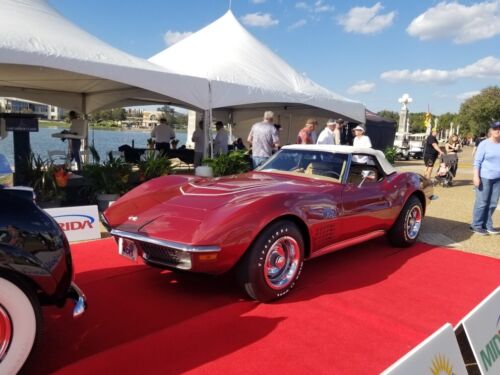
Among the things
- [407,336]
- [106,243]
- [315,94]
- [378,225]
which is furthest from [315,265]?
[315,94]

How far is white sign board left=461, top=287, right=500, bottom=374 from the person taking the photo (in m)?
2.34

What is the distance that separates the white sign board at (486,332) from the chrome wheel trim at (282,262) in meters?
1.44

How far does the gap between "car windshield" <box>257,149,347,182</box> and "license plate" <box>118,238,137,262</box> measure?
1.97 m

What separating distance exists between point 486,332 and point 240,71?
797 cm

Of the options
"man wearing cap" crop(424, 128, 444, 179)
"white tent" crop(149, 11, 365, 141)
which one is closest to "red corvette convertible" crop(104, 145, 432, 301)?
"white tent" crop(149, 11, 365, 141)

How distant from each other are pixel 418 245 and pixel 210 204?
332cm

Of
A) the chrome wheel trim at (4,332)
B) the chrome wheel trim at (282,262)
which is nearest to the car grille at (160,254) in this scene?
the chrome wheel trim at (282,262)

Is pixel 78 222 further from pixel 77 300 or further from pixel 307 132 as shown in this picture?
pixel 307 132

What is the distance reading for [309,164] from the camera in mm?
4641

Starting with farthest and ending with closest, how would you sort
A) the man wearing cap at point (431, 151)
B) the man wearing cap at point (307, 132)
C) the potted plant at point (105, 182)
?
the man wearing cap at point (431, 151) < the man wearing cap at point (307, 132) < the potted plant at point (105, 182)

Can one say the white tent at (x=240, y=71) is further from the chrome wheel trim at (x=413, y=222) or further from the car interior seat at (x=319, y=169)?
the chrome wheel trim at (x=413, y=222)

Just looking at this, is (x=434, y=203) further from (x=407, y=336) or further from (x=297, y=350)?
(x=297, y=350)

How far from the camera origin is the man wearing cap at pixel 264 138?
814cm

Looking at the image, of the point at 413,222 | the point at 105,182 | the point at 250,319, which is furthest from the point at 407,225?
the point at 105,182
